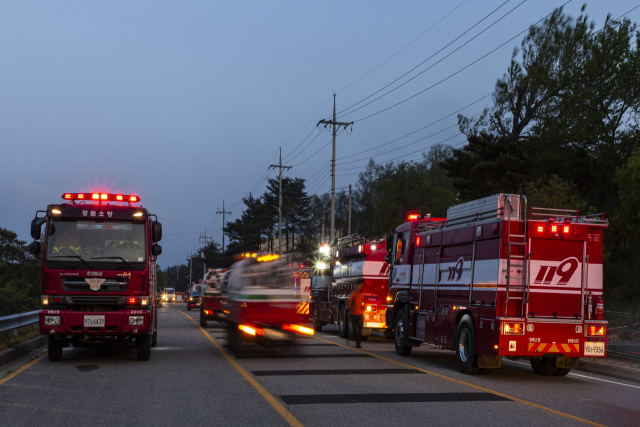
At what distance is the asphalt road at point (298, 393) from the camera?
8250mm

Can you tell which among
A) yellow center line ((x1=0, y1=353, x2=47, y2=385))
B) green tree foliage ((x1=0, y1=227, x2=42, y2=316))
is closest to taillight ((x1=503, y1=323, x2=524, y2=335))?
yellow center line ((x1=0, y1=353, x2=47, y2=385))

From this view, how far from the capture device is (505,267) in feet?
40.2

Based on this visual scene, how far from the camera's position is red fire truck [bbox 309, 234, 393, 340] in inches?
814

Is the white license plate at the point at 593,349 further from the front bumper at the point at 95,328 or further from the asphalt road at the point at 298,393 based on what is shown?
the front bumper at the point at 95,328

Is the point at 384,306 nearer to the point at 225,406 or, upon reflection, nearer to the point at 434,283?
the point at 434,283

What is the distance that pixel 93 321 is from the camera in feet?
44.9

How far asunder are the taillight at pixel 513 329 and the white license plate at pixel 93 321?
7.89 metres

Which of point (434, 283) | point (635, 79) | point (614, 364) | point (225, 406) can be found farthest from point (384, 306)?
point (635, 79)

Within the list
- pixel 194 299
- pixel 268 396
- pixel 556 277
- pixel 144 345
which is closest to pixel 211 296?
pixel 144 345

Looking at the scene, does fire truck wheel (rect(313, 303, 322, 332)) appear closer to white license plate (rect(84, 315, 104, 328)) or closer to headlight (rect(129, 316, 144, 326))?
headlight (rect(129, 316, 144, 326))

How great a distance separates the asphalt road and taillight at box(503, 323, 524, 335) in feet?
2.91

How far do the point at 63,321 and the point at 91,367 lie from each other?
1083mm

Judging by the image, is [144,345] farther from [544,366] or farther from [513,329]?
[544,366]

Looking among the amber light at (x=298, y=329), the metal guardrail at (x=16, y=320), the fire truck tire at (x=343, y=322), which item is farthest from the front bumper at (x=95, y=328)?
the fire truck tire at (x=343, y=322)
